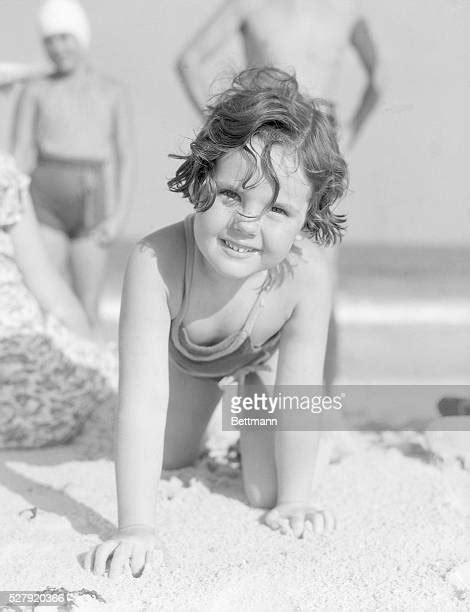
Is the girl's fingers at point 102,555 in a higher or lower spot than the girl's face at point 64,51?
lower

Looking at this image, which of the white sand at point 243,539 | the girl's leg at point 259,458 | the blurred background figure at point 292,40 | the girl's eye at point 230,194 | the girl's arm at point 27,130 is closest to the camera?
the white sand at point 243,539

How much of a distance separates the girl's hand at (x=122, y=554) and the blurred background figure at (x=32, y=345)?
36.9 inches

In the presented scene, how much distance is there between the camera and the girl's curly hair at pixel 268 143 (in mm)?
1735

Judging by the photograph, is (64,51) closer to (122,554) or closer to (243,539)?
(243,539)

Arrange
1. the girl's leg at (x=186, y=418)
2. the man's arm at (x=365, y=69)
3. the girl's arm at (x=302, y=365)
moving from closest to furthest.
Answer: the girl's arm at (x=302, y=365) → the girl's leg at (x=186, y=418) → the man's arm at (x=365, y=69)

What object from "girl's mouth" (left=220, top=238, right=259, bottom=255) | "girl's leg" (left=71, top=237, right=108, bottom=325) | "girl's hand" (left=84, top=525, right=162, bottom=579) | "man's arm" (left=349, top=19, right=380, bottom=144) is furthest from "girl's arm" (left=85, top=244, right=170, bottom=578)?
"girl's leg" (left=71, top=237, right=108, bottom=325)

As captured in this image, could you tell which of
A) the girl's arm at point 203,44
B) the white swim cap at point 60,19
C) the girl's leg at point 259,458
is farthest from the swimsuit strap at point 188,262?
the white swim cap at point 60,19

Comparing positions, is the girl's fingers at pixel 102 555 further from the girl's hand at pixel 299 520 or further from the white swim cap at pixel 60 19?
the white swim cap at pixel 60 19

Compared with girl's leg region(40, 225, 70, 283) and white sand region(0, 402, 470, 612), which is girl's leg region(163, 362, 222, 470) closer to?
white sand region(0, 402, 470, 612)

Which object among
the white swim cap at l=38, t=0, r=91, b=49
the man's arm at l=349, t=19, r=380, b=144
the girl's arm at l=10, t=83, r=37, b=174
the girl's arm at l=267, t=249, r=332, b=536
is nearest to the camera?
the girl's arm at l=267, t=249, r=332, b=536

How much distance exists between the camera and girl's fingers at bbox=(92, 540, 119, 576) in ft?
5.49

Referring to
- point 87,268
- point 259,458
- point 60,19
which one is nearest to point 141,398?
point 259,458

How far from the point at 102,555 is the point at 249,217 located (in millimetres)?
782

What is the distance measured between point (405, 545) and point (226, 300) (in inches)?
29.3
